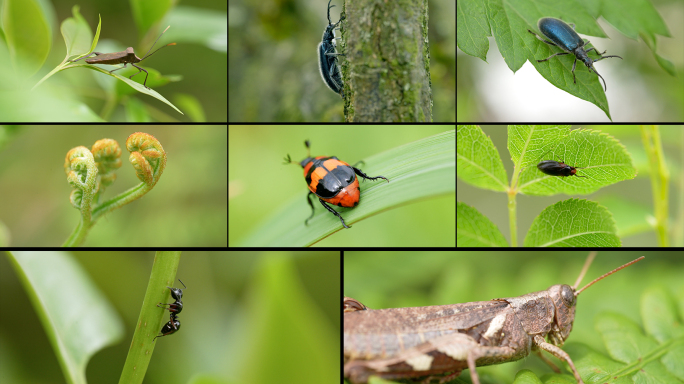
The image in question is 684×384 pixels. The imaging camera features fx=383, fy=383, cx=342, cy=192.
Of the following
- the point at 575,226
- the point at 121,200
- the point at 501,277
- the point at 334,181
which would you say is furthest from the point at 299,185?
the point at 575,226

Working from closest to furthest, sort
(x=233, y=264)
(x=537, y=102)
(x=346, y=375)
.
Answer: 1. (x=346, y=375)
2. (x=537, y=102)
3. (x=233, y=264)

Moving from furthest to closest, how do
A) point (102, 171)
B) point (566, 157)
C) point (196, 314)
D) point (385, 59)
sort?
point (196, 314) < point (566, 157) < point (102, 171) < point (385, 59)

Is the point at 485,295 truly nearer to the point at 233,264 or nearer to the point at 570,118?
the point at 570,118

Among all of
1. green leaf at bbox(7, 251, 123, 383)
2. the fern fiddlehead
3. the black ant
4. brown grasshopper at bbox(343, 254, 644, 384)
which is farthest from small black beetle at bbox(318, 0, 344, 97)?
green leaf at bbox(7, 251, 123, 383)

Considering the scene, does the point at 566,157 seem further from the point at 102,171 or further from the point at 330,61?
the point at 102,171

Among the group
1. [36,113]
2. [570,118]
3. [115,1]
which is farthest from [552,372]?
[115,1]

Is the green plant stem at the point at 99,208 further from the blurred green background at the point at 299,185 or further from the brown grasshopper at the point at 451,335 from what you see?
the brown grasshopper at the point at 451,335
